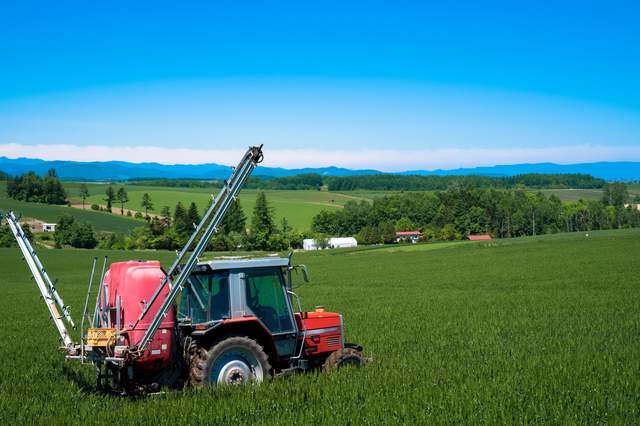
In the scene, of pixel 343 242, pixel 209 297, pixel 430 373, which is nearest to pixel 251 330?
pixel 209 297

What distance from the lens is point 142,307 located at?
751cm

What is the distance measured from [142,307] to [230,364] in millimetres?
1695

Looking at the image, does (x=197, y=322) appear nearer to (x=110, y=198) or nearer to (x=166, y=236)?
(x=166, y=236)

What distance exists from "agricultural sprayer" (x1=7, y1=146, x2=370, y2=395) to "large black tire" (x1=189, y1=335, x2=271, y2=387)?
0.02 m

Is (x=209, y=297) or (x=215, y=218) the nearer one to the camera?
(x=215, y=218)

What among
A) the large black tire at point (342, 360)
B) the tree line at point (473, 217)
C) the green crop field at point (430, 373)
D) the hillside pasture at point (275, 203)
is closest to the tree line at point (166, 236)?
the hillside pasture at point (275, 203)

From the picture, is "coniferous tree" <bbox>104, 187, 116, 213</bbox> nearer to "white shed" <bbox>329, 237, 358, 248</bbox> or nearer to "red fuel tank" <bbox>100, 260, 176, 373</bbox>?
"white shed" <bbox>329, 237, 358, 248</bbox>

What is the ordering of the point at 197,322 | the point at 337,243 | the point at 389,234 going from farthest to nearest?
the point at 337,243
the point at 389,234
the point at 197,322

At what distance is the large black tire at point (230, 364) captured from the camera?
24.1 feet

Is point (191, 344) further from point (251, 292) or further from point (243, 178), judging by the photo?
point (243, 178)

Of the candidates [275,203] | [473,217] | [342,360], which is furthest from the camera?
[275,203]

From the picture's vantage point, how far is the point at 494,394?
290 inches

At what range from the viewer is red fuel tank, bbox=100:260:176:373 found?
24.2 feet

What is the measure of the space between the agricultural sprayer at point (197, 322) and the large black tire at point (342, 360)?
0.07 feet
